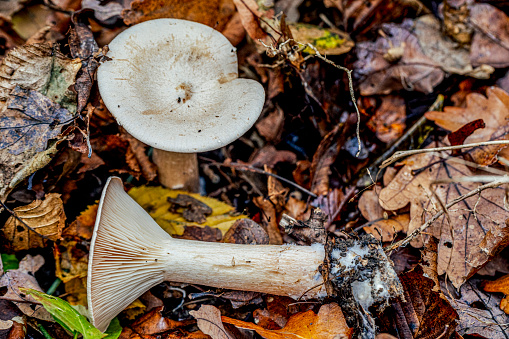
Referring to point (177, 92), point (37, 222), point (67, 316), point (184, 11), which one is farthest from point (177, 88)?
point (67, 316)

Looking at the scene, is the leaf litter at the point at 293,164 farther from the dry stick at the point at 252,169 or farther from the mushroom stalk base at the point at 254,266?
the mushroom stalk base at the point at 254,266

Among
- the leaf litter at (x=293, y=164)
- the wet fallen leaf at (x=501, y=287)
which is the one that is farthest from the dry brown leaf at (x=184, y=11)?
the wet fallen leaf at (x=501, y=287)

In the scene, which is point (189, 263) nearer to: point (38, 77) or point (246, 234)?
point (246, 234)

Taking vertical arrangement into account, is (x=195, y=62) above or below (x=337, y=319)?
above

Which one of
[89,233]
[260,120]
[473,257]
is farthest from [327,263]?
[89,233]

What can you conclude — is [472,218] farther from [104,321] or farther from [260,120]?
[104,321]

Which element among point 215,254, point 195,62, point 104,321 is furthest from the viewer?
point 195,62
